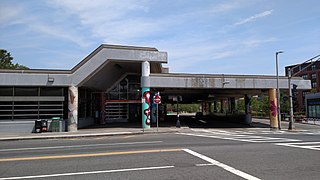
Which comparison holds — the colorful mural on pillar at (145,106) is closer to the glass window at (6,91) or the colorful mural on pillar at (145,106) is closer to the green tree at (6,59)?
the glass window at (6,91)

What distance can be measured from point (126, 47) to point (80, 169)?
58.2ft

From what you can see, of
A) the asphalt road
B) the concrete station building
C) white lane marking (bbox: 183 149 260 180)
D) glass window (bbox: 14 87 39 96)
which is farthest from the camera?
glass window (bbox: 14 87 39 96)

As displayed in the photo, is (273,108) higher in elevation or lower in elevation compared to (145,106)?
lower

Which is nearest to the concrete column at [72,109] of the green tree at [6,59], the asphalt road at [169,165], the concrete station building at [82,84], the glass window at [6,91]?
the concrete station building at [82,84]

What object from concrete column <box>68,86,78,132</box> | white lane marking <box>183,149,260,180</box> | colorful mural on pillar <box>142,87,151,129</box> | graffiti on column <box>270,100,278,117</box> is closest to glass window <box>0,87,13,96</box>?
concrete column <box>68,86,78,132</box>

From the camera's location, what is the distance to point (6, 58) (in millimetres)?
53344

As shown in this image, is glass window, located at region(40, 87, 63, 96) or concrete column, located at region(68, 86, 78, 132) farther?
glass window, located at region(40, 87, 63, 96)

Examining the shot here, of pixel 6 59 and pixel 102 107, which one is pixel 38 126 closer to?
pixel 102 107

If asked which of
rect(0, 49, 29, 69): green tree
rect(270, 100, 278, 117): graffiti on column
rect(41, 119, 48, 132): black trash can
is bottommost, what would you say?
rect(41, 119, 48, 132): black trash can

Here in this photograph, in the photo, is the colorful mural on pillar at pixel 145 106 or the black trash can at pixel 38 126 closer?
the black trash can at pixel 38 126

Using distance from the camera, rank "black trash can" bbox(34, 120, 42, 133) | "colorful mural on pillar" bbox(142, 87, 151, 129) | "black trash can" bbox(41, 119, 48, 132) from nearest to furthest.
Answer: "black trash can" bbox(34, 120, 42, 133)
"black trash can" bbox(41, 119, 48, 132)
"colorful mural on pillar" bbox(142, 87, 151, 129)

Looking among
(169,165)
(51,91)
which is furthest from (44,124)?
(169,165)

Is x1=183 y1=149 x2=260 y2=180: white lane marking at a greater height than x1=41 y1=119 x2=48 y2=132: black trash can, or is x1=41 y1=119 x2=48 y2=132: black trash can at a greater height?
x1=41 y1=119 x2=48 y2=132: black trash can

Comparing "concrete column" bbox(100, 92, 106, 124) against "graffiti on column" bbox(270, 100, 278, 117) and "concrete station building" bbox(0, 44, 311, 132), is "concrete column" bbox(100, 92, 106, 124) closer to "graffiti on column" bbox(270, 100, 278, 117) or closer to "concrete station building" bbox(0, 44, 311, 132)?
"concrete station building" bbox(0, 44, 311, 132)
